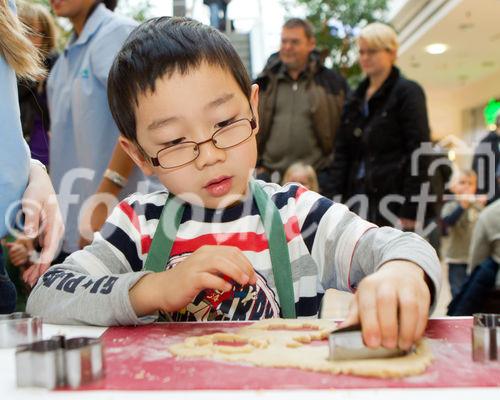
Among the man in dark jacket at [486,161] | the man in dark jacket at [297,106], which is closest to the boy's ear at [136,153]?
the man in dark jacket at [297,106]

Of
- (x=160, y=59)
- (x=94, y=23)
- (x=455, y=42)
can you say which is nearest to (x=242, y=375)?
(x=160, y=59)

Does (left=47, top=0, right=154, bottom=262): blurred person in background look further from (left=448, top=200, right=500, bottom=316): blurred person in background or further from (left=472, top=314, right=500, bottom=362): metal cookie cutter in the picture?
(left=472, top=314, right=500, bottom=362): metal cookie cutter

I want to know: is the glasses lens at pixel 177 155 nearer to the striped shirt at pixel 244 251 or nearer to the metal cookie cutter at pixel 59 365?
the striped shirt at pixel 244 251

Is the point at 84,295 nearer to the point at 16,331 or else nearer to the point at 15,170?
the point at 16,331

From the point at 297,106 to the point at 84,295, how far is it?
275 centimetres

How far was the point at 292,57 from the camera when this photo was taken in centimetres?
363

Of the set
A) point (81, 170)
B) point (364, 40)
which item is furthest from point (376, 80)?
point (81, 170)

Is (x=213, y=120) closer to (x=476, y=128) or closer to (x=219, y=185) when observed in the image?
(x=219, y=185)

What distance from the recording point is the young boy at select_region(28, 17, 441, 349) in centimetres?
95

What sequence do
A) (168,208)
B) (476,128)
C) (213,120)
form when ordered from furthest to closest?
(476,128)
(168,208)
(213,120)

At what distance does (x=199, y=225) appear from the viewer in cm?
122

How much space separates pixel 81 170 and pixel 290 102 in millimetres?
1687

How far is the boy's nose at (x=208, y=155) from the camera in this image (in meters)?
1.08

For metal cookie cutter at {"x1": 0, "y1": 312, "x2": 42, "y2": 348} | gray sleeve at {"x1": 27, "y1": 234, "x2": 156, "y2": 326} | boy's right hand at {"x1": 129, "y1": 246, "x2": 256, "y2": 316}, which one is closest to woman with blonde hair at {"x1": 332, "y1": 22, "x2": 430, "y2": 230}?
gray sleeve at {"x1": 27, "y1": 234, "x2": 156, "y2": 326}
